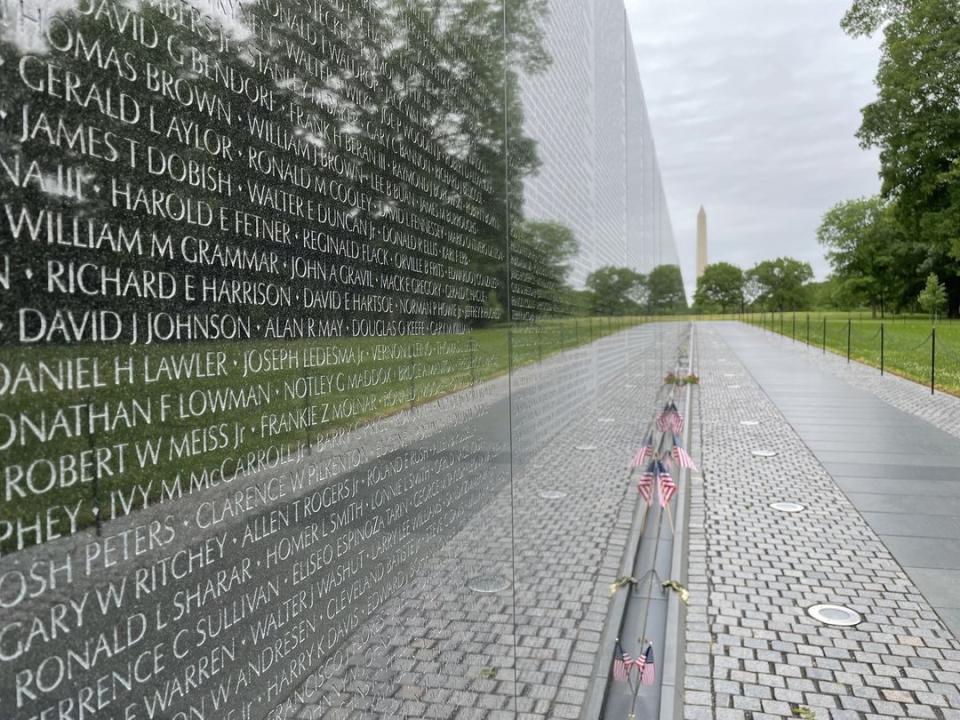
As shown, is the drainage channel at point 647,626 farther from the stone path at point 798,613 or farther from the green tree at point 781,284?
the green tree at point 781,284

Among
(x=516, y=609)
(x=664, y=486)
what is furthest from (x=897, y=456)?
(x=516, y=609)

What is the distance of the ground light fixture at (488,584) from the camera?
231 centimetres

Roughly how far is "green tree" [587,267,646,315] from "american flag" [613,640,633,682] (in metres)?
2.55

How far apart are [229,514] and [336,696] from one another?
1.60 feet

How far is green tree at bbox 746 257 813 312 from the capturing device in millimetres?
122812

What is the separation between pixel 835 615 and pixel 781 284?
130 metres

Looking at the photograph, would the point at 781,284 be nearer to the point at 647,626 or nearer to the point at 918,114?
the point at 918,114

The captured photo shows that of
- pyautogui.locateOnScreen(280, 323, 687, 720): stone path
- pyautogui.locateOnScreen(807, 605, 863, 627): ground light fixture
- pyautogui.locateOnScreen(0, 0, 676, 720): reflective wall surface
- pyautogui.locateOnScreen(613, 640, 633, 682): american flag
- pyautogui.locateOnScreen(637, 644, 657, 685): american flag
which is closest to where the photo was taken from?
pyautogui.locateOnScreen(0, 0, 676, 720): reflective wall surface

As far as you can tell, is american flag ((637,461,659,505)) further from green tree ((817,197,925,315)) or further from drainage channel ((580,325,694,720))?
green tree ((817,197,925,315))

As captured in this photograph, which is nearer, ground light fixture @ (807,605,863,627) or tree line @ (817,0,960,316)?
ground light fixture @ (807,605,863,627)

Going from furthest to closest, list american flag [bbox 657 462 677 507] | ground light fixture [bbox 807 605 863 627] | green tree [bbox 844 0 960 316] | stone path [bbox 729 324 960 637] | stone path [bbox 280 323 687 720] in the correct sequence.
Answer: green tree [bbox 844 0 960 316] → stone path [bbox 729 324 960 637] → american flag [bbox 657 462 677 507] → ground light fixture [bbox 807 605 863 627] → stone path [bbox 280 323 687 720]

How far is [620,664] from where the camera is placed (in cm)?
348

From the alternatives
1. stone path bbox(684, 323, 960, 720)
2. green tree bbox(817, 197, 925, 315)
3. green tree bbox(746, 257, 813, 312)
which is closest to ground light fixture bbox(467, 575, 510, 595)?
stone path bbox(684, 323, 960, 720)

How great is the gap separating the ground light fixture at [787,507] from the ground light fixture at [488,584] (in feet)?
17.7
